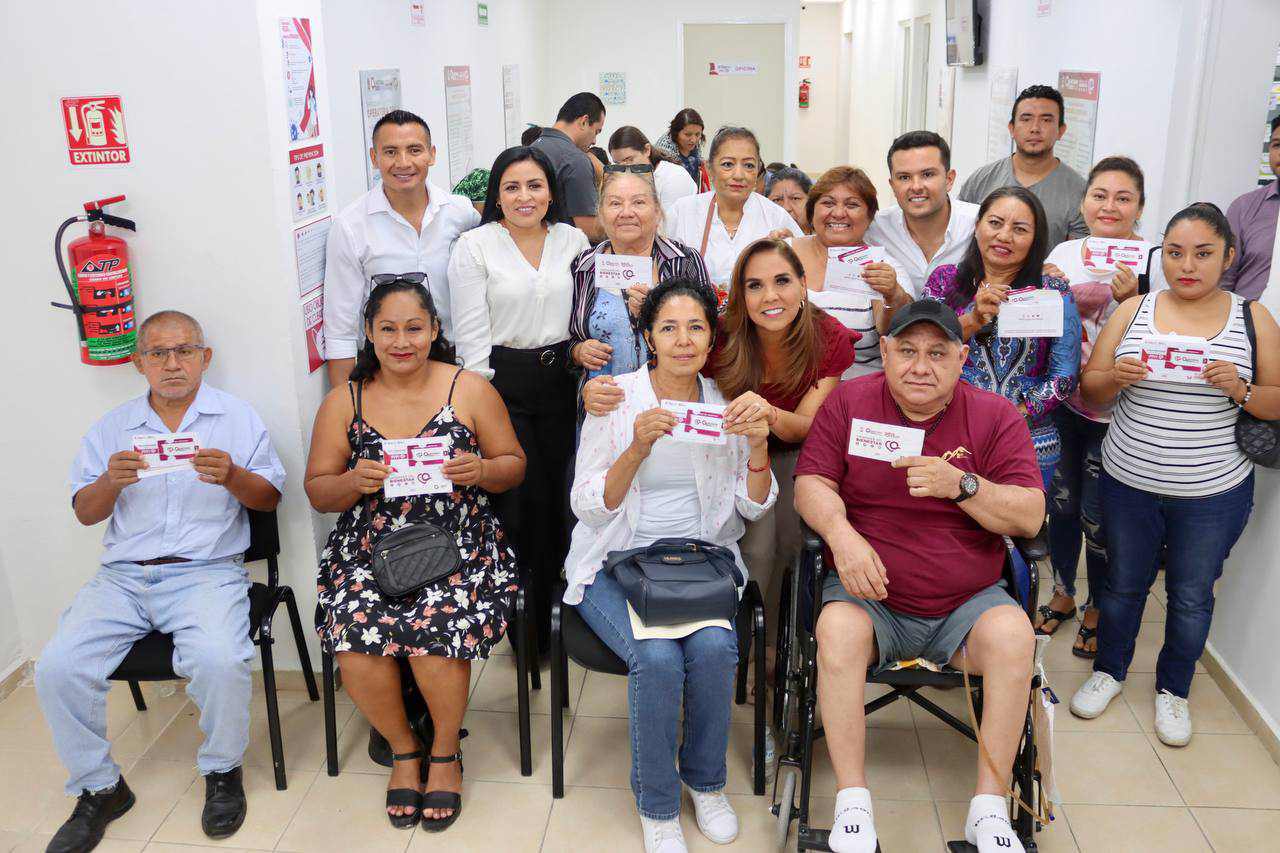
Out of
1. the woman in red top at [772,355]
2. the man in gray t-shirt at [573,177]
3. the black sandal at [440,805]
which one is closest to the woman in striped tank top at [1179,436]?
the woman in red top at [772,355]

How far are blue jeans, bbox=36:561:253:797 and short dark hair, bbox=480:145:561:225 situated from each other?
1.42 m

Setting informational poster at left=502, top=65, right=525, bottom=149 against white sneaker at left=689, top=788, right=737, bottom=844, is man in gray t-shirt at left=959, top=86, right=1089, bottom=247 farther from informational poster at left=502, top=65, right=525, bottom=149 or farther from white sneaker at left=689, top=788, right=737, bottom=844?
informational poster at left=502, top=65, right=525, bottom=149

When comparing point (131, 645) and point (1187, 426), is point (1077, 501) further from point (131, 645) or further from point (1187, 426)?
point (131, 645)

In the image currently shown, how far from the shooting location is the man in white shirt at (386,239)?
3.26 m

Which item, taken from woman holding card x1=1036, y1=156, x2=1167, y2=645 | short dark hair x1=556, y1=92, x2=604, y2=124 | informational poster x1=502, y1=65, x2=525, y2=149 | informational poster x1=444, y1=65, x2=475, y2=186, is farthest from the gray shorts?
informational poster x1=502, y1=65, x2=525, y2=149

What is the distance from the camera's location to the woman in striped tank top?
293 centimetres

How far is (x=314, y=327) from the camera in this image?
3.28m

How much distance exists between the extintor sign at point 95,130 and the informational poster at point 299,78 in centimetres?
48

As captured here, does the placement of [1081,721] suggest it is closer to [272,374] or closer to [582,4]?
[272,374]

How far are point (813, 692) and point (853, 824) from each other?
1.13 ft

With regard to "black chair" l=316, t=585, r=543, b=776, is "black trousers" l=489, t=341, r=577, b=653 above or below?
above

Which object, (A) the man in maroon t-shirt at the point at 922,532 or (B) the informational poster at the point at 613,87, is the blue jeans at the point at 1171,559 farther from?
(B) the informational poster at the point at 613,87

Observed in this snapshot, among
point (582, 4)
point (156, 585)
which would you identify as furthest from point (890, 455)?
point (582, 4)

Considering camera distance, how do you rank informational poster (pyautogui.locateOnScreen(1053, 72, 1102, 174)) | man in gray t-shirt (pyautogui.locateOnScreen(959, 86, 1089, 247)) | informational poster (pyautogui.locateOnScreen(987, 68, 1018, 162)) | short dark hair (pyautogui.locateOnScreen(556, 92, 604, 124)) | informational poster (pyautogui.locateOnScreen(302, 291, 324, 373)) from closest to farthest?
informational poster (pyautogui.locateOnScreen(302, 291, 324, 373)) → man in gray t-shirt (pyautogui.locateOnScreen(959, 86, 1089, 247)) → informational poster (pyautogui.locateOnScreen(1053, 72, 1102, 174)) → short dark hair (pyautogui.locateOnScreen(556, 92, 604, 124)) → informational poster (pyautogui.locateOnScreen(987, 68, 1018, 162))
